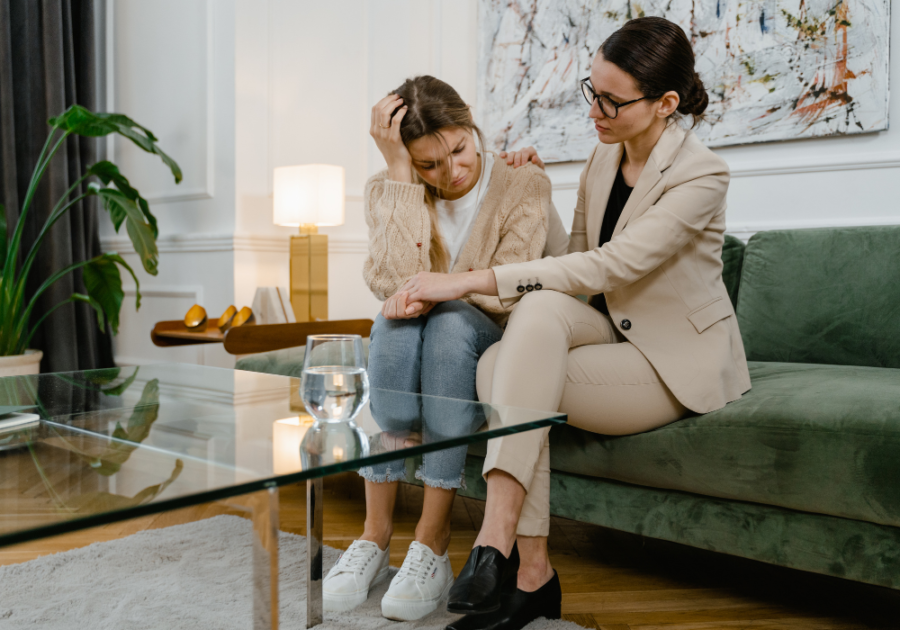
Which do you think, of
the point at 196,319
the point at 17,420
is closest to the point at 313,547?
the point at 17,420

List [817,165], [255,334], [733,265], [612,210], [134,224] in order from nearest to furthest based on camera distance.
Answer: [612,210]
[733,265]
[817,165]
[255,334]
[134,224]

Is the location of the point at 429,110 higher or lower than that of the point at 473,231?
higher

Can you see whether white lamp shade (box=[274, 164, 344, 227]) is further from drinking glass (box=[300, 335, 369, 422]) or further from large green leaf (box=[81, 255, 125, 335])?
drinking glass (box=[300, 335, 369, 422])

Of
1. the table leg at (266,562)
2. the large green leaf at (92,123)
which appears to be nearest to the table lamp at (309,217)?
the large green leaf at (92,123)

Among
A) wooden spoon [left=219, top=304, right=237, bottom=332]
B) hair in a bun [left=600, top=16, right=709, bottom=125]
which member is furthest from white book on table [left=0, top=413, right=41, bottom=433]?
wooden spoon [left=219, top=304, right=237, bottom=332]

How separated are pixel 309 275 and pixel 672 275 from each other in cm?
176

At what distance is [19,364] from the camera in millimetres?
2658

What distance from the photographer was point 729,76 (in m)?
2.25

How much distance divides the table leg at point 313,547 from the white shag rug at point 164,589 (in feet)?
0.18

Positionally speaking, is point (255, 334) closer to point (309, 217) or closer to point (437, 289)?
point (309, 217)

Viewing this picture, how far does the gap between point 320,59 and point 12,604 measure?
245 cm

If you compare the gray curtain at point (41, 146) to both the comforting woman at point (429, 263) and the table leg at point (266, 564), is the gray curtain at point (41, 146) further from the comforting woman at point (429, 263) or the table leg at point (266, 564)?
the table leg at point (266, 564)

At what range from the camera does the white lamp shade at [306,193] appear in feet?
8.95

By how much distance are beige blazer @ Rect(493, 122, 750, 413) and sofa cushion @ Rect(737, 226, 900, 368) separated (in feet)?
1.59
